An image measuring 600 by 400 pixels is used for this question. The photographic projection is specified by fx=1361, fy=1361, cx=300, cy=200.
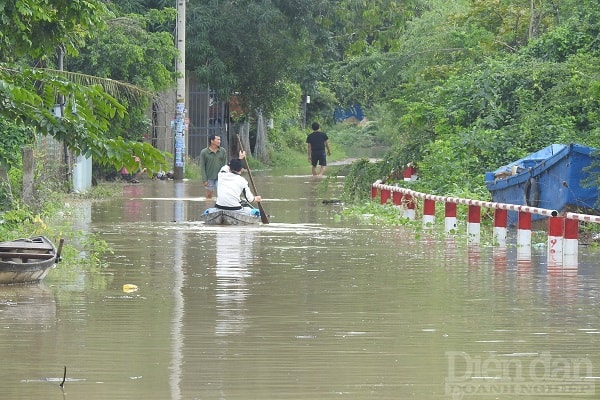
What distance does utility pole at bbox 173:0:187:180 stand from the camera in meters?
39.3

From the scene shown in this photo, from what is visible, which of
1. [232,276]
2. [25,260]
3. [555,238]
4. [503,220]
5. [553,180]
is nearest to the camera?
[25,260]

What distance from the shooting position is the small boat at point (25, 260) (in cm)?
1432

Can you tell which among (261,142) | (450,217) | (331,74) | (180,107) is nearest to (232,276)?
(450,217)

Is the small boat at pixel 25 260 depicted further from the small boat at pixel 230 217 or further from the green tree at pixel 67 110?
the small boat at pixel 230 217

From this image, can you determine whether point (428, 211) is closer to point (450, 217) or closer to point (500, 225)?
point (450, 217)

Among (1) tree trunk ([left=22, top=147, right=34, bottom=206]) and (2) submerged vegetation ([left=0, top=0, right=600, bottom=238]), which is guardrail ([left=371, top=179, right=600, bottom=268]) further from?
(1) tree trunk ([left=22, top=147, right=34, bottom=206])

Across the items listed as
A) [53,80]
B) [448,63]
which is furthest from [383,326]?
[448,63]

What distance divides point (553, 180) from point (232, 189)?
17.7 feet

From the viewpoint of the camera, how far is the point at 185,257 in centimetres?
1806

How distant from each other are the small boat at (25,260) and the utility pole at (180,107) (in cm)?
2418

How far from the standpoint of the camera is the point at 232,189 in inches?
917

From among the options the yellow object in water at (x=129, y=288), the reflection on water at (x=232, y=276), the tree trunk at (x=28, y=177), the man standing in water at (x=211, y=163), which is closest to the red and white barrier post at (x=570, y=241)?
the reflection on water at (x=232, y=276)

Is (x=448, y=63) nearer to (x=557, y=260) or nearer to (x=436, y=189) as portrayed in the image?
(x=436, y=189)

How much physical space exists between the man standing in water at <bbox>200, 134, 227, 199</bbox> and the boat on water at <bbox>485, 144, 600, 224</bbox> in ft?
25.5
